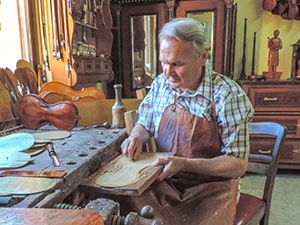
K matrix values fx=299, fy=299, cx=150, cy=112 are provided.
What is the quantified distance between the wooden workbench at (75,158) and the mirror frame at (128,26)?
1.49m

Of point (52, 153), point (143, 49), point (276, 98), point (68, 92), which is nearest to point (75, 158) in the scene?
point (52, 153)

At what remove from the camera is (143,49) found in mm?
2746

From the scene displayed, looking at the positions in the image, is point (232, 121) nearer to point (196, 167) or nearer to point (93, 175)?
point (196, 167)

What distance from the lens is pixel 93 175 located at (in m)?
0.91

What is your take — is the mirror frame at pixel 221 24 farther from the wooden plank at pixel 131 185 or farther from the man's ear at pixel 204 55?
the wooden plank at pixel 131 185

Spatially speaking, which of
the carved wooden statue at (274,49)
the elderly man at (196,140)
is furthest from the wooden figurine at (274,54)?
the elderly man at (196,140)

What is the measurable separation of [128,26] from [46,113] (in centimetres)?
175

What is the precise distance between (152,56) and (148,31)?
23 cm

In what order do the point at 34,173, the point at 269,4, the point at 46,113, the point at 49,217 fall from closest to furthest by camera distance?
the point at 49,217
the point at 34,173
the point at 46,113
the point at 269,4

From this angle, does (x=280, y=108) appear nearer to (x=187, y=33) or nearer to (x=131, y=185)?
(x=187, y=33)

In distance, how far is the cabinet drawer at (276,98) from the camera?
2.61 m

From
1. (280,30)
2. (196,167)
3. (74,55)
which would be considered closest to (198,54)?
(196,167)

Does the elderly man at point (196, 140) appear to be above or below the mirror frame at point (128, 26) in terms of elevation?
below

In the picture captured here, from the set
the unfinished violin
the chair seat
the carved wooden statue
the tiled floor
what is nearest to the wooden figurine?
the carved wooden statue
